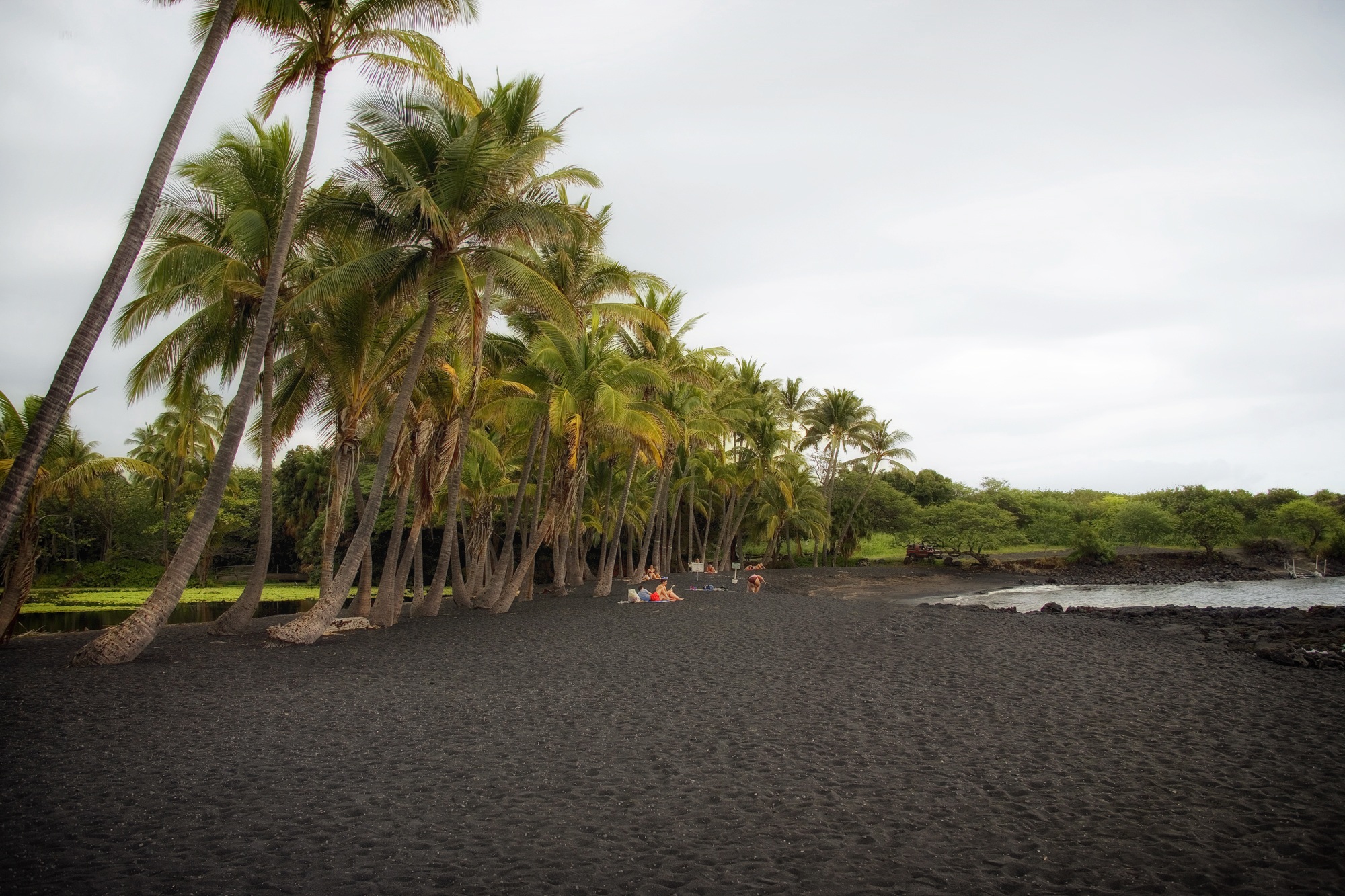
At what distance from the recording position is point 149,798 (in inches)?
202

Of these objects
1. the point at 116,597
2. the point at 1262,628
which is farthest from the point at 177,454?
the point at 1262,628

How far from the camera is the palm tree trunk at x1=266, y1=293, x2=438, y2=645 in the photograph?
489 inches

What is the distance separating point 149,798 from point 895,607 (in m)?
17.2

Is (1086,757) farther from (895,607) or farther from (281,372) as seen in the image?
(281,372)

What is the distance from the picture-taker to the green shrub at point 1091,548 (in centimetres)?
5006

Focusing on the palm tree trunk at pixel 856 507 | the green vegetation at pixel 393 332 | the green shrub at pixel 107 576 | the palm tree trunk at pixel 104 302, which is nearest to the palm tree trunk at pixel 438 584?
the green vegetation at pixel 393 332

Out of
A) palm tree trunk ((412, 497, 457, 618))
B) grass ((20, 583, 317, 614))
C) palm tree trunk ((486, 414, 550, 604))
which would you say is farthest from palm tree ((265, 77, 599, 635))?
grass ((20, 583, 317, 614))

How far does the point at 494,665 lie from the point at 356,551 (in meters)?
3.90

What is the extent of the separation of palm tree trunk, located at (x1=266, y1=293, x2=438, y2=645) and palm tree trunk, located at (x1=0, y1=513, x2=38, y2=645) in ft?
13.0

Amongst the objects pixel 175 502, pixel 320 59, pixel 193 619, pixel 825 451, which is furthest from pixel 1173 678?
pixel 175 502

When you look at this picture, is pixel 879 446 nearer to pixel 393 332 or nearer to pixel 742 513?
pixel 742 513

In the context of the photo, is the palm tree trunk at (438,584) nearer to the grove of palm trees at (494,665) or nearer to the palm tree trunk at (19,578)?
the grove of palm trees at (494,665)

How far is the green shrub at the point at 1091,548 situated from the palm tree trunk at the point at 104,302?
56197 mm

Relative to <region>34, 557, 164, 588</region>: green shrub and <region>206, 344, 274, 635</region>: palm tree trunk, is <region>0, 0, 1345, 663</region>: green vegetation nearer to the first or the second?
<region>206, 344, 274, 635</region>: palm tree trunk
